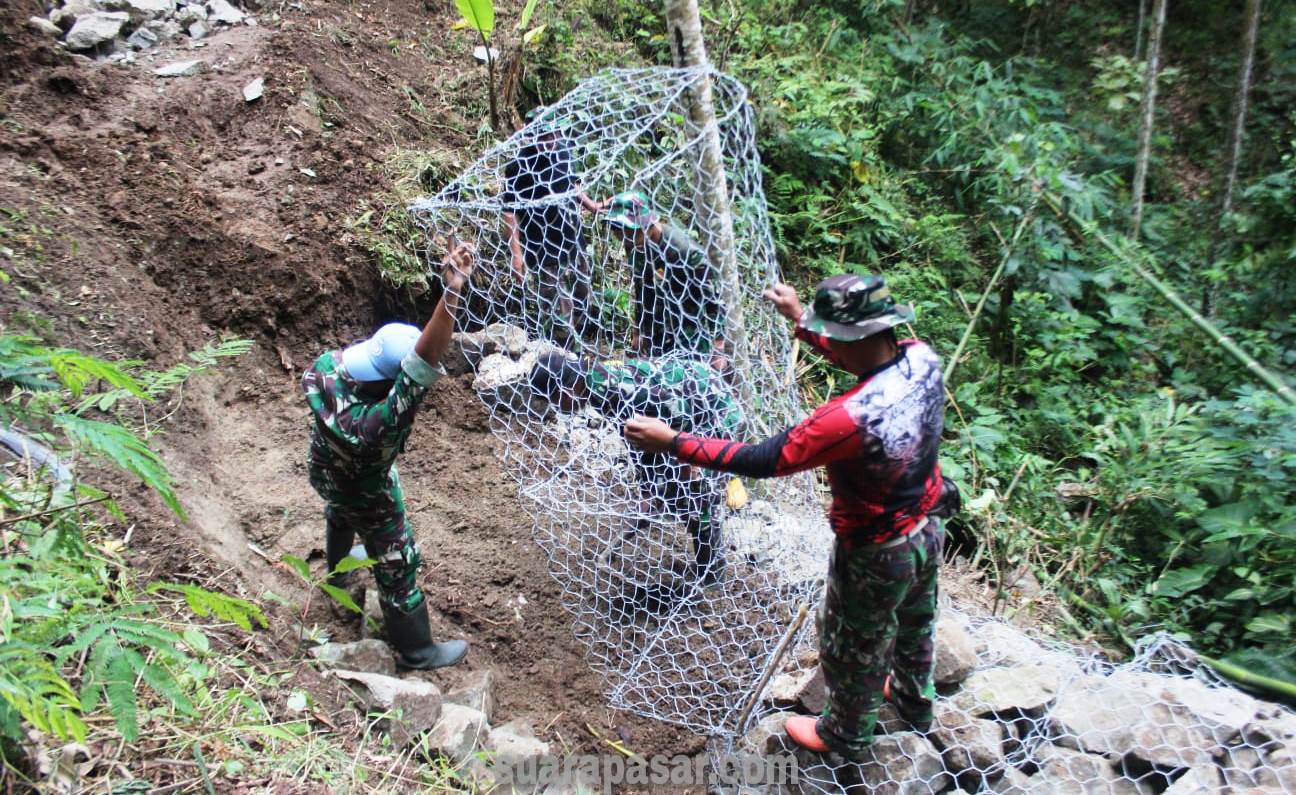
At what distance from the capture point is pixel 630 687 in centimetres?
295

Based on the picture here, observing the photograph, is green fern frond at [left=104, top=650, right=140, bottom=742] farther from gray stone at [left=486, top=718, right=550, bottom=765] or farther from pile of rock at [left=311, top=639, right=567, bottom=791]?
gray stone at [left=486, top=718, right=550, bottom=765]

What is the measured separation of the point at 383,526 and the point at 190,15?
4017 millimetres

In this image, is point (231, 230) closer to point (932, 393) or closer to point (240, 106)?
point (240, 106)

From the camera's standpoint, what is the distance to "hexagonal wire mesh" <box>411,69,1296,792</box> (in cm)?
248

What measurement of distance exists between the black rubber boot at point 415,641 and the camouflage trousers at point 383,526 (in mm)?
39

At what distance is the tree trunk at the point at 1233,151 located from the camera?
543cm

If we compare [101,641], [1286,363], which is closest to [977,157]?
[1286,363]

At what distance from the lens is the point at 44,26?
441 centimetres

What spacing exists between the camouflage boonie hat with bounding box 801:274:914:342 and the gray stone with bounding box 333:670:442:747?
63.6 inches

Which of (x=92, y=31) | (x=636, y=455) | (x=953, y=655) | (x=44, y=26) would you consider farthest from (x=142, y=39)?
(x=953, y=655)

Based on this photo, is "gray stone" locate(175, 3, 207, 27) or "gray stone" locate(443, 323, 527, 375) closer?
"gray stone" locate(443, 323, 527, 375)

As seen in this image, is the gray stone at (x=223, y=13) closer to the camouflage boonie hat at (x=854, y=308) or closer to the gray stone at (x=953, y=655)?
the camouflage boonie hat at (x=854, y=308)

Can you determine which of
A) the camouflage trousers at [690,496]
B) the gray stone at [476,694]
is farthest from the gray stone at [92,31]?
the gray stone at [476,694]

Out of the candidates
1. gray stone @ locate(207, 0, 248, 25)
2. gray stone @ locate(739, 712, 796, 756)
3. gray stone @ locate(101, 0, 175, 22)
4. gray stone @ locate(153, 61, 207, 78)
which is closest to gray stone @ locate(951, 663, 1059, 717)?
gray stone @ locate(739, 712, 796, 756)
